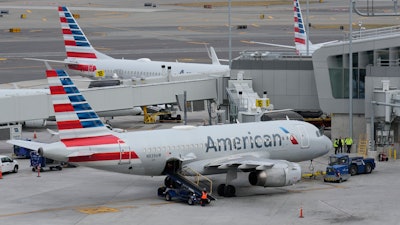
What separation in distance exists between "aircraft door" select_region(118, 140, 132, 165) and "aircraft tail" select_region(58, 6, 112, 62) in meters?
53.2

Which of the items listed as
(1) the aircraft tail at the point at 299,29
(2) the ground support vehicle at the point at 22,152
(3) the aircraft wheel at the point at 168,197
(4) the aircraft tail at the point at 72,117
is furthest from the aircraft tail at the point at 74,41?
(3) the aircraft wheel at the point at 168,197

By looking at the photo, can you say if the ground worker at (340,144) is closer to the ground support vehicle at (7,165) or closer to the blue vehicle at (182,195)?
the blue vehicle at (182,195)

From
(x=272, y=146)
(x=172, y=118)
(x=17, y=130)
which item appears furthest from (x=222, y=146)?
(x=172, y=118)

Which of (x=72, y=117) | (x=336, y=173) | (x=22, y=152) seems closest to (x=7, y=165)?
(x=22, y=152)

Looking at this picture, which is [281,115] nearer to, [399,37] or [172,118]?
[399,37]

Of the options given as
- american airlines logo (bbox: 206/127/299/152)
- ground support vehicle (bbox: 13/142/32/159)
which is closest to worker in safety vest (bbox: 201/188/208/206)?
american airlines logo (bbox: 206/127/299/152)

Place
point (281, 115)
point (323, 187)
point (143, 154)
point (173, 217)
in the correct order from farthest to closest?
point (281, 115)
point (323, 187)
point (143, 154)
point (173, 217)

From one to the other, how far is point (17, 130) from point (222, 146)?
81.0ft

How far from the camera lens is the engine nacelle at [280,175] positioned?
63188 millimetres

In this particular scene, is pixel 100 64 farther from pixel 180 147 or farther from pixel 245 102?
pixel 180 147

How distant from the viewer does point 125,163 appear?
6172 centimetres

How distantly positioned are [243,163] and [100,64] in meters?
58.3

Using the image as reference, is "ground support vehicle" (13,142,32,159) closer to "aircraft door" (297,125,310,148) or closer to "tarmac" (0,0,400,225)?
"tarmac" (0,0,400,225)

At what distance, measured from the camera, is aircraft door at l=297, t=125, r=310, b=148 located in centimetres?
6994
